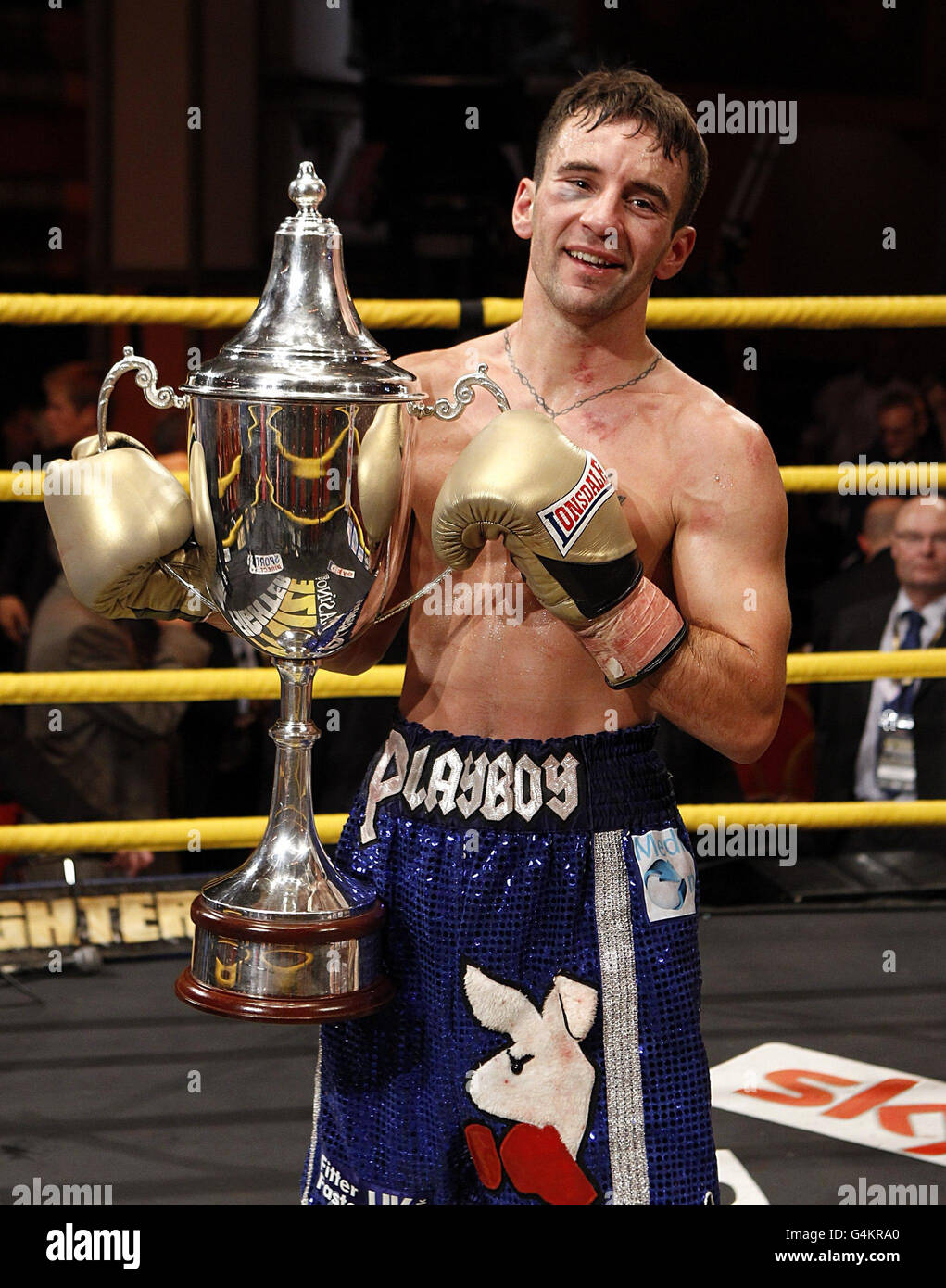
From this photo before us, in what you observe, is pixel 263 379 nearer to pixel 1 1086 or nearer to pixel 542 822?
pixel 542 822

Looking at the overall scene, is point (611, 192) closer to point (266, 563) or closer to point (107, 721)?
point (266, 563)

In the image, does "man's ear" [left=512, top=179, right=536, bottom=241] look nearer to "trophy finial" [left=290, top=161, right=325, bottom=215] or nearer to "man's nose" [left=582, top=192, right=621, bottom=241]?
"man's nose" [left=582, top=192, right=621, bottom=241]

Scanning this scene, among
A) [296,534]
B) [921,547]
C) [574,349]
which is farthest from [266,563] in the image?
[921,547]

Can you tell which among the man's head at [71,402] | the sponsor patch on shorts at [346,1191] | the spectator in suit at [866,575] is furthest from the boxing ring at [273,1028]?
the man's head at [71,402]

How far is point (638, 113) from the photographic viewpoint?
4.75 ft

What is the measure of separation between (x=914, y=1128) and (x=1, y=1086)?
1243 mm

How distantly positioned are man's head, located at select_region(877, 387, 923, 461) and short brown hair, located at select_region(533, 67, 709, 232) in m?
2.57

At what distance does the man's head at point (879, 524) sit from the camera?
11.8 ft

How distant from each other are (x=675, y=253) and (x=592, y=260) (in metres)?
0.12

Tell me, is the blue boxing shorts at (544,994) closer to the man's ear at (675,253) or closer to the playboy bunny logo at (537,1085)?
the playboy bunny logo at (537,1085)

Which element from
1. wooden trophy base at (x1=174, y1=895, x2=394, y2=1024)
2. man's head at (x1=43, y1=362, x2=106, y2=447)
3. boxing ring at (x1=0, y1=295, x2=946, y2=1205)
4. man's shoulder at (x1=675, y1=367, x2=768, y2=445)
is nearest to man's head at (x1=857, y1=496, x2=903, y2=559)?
boxing ring at (x1=0, y1=295, x2=946, y2=1205)

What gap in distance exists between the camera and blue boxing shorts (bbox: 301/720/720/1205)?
146 centimetres

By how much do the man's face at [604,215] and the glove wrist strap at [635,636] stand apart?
297mm
